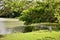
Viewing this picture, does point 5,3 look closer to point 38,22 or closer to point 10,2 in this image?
point 10,2

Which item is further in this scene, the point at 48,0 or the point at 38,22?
the point at 38,22

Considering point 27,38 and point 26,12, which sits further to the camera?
point 26,12

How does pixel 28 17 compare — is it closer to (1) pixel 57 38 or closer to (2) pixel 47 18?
(2) pixel 47 18

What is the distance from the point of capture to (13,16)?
33.5 metres

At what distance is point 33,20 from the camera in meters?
19.9

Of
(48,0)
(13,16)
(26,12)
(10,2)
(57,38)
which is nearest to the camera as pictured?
(57,38)

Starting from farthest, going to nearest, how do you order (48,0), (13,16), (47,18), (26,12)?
(13,16)
(47,18)
(26,12)
(48,0)

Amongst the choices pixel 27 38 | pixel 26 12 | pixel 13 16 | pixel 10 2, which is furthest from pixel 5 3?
pixel 13 16

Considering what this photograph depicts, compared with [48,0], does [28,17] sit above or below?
below

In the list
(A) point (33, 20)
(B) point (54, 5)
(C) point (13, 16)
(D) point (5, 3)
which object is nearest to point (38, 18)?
(A) point (33, 20)

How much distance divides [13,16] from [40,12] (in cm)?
1506

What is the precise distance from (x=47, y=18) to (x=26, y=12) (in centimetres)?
246

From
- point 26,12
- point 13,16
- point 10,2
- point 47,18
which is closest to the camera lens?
point 10,2

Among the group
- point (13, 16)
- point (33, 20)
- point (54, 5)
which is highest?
point (54, 5)
